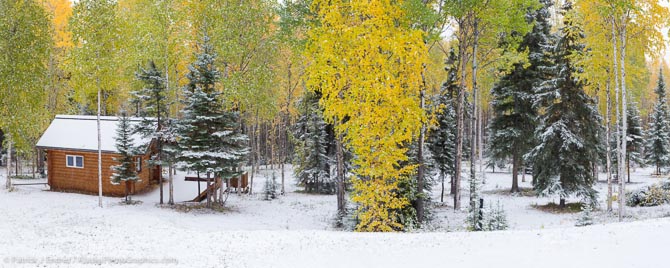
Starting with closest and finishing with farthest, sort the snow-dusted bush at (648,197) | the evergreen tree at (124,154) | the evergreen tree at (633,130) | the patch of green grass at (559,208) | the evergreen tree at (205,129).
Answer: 1. the snow-dusted bush at (648,197)
2. the evergreen tree at (205,129)
3. the patch of green grass at (559,208)
4. the evergreen tree at (124,154)
5. the evergreen tree at (633,130)

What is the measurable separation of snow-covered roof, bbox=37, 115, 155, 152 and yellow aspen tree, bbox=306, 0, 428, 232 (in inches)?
632

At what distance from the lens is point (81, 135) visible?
28500 mm

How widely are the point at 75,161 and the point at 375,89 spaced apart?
22.4 meters

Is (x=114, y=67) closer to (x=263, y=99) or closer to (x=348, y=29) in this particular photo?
(x=263, y=99)

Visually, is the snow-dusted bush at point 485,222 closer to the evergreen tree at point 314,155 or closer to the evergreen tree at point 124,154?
the evergreen tree at point 314,155

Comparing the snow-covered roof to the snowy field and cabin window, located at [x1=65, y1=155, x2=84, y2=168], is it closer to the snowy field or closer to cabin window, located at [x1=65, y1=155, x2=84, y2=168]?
cabin window, located at [x1=65, y1=155, x2=84, y2=168]

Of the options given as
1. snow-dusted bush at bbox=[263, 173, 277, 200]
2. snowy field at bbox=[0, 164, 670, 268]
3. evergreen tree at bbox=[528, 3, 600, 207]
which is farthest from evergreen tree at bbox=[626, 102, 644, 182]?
snow-dusted bush at bbox=[263, 173, 277, 200]

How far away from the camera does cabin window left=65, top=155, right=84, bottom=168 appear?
1101 inches

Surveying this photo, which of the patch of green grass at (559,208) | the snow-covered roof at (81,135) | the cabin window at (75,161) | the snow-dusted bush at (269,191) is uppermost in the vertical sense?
the snow-covered roof at (81,135)

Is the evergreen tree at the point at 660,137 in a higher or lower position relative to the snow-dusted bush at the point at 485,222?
higher

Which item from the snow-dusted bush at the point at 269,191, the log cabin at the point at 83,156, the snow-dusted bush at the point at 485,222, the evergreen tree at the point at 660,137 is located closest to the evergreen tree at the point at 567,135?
the snow-dusted bush at the point at 485,222

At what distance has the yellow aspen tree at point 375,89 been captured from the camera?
1513cm

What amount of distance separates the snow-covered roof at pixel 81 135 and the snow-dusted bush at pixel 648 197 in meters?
27.3

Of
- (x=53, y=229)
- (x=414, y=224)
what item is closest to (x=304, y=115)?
(x=414, y=224)
